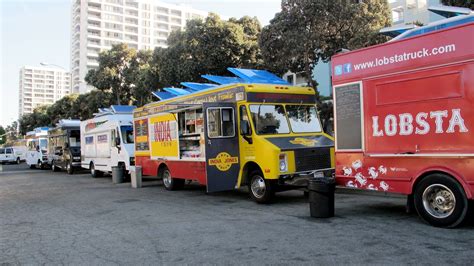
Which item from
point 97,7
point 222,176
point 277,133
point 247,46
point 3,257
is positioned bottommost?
point 3,257

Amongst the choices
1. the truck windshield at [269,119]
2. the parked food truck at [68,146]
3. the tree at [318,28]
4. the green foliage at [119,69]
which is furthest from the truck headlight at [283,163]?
the green foliage at [119,69]

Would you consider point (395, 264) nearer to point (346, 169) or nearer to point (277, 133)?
point (346, 169)

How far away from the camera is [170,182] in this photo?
1406 centimetres

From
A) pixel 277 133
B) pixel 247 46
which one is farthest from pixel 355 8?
pixel 277 133

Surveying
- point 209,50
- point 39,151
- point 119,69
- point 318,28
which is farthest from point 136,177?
point 119,69

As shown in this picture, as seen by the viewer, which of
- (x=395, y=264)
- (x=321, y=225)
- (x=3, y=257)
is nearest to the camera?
(x=395, y=264)

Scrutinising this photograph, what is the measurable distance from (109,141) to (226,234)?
1365cm

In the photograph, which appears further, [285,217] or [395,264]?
[285,217]

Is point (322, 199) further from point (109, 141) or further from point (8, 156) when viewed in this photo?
point (8, 156)

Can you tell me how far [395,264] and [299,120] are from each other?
637 cm

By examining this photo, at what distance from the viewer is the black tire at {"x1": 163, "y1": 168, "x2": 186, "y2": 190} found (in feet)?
45.7

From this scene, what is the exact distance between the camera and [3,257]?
6.01m

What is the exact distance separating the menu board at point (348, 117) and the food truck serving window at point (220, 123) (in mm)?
A: 3238

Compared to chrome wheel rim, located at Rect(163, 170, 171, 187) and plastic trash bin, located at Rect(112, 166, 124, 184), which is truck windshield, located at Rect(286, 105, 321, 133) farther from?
plastic trash bin, located at Rect(112, 166, 124, 184)
